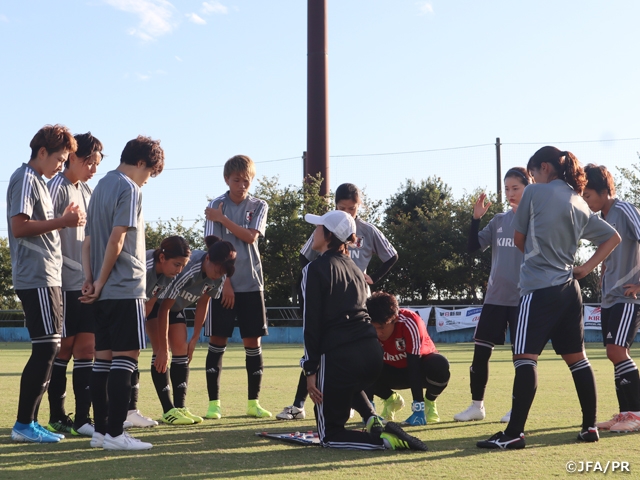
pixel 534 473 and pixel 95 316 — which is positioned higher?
pixel 95 316

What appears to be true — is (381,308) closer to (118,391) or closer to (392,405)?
(392,405)

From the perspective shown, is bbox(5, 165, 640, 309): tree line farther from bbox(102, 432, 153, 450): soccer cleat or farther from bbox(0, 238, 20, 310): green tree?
bbox(102, 432, 153, 450): soccer cleat

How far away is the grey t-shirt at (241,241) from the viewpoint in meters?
7.13

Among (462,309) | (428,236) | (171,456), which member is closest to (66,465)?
(171,456)

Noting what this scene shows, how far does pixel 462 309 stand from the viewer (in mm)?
27000

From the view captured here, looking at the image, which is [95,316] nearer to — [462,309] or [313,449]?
[313,449]

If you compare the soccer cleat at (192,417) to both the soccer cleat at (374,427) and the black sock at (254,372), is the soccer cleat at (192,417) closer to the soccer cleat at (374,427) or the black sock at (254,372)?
the black sock at (254,372)

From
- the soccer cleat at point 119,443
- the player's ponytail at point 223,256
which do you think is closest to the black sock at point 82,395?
the soccer cleat at point 119,443

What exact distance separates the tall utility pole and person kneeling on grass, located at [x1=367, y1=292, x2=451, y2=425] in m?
27.4

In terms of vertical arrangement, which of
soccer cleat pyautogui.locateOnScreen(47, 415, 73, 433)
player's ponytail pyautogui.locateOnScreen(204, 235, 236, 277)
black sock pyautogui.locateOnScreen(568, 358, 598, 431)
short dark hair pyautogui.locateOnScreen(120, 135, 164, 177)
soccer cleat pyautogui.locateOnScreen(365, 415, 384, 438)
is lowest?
soccer cleat pyautogui.locateOnScreen(47, 415, 73, 433)

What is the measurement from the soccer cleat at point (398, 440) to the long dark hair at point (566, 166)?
2.16 metres

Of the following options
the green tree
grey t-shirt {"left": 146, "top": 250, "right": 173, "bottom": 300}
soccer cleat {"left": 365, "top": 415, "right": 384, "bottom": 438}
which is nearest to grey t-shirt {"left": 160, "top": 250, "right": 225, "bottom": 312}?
grey t-shirt {"left": 146, "top": 250, "right": 173, "bottom": 300}

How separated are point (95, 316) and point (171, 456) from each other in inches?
44.8

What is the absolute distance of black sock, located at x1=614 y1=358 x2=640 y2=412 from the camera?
5.98m
